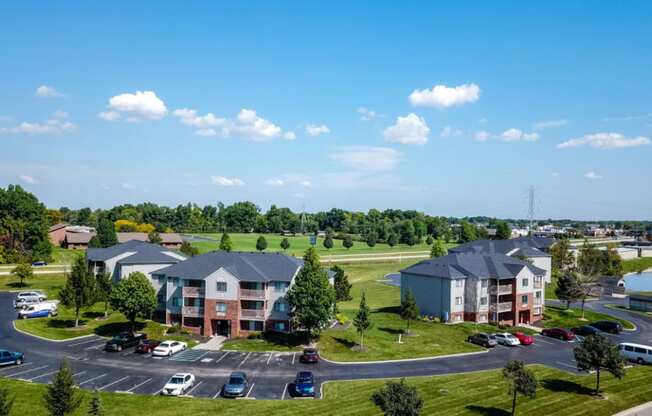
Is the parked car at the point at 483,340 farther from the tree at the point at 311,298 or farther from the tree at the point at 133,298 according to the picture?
the tree at the point at 133,298

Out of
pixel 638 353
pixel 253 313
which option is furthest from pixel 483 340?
pixel 253 313

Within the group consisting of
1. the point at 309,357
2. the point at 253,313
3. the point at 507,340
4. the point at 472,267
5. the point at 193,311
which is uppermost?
the point at 472,267

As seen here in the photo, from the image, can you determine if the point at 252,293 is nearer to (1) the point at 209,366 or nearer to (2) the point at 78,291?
(1) the point at 209,366

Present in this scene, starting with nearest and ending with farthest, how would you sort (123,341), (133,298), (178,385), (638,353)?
(178,385)
(638,353)
(123,341)
(133,298)

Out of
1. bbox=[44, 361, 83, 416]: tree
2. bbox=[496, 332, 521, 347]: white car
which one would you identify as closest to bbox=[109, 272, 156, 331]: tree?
bbox=[44, 361, 83, 416]: tree

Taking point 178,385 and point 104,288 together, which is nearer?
point 178,385

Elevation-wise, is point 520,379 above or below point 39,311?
above

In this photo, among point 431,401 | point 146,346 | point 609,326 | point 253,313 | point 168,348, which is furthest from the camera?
point 609,326
